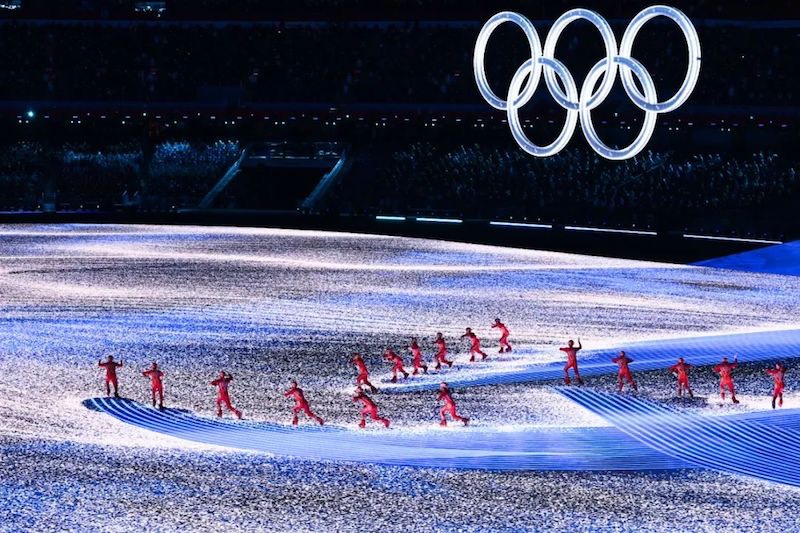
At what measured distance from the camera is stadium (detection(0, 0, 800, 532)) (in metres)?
14.6

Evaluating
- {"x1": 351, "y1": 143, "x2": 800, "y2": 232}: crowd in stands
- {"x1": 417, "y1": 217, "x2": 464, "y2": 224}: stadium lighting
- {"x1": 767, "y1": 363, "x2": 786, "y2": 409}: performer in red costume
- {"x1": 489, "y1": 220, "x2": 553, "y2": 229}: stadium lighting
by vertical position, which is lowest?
{"x1": 767, "y1": 363, "x2": 786, "y2": 409}: performer in red costume

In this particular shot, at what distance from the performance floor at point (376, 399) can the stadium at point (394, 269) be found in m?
0.08

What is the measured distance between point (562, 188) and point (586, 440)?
40138mm

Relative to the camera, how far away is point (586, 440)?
16.7 metres

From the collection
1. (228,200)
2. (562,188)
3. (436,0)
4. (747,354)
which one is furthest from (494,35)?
(747,354)

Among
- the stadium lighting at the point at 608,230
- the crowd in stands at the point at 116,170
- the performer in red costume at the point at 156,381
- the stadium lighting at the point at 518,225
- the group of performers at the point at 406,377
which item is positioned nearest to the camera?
the group of performers at the point at 406,377

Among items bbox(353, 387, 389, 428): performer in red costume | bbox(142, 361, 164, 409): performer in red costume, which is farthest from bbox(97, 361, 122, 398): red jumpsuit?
bbox(353, 387, 389, 428): performer in red costume

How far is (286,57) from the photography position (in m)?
65.3

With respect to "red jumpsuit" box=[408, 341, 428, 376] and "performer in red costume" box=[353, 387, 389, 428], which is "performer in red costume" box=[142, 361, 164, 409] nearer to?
"performer in red costume" box=[353, 387, 389, 428]

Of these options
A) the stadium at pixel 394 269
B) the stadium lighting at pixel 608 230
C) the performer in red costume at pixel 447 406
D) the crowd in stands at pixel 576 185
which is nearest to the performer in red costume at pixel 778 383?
the stadium at pixel 394 269

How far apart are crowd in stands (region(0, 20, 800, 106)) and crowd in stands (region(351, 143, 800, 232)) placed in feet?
13.8

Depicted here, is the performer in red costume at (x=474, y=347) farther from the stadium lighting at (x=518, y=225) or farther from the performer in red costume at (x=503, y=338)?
the stadium lighting at (x=518, y=225)

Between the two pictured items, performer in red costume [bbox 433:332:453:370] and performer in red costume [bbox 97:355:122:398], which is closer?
performer in red costume [bbox 97:355:122:398]

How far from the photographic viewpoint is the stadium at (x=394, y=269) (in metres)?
14.6
